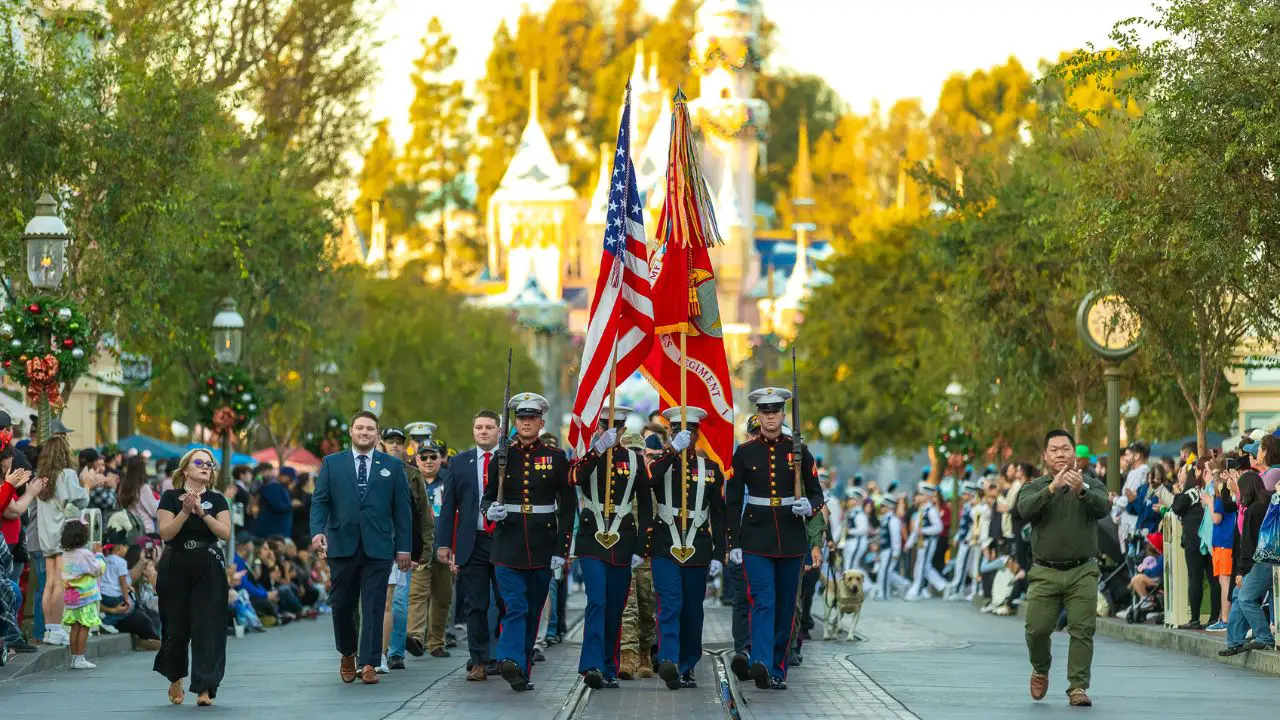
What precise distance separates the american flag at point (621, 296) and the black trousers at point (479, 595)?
111cm

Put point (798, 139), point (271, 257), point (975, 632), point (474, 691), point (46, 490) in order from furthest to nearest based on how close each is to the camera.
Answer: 1. point (798, 139)
2. point (271, 257)
3. point (975, 632)
4. point (46, 490)
5. point (474, 691)

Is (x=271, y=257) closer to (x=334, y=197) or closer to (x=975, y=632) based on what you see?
(x=334, y=197)

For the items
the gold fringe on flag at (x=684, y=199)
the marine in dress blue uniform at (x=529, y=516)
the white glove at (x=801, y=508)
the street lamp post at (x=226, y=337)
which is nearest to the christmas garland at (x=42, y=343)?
the gold fringe on flag at (x=684, y=199)

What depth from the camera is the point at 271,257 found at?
136 ft

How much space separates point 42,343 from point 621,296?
24.0ft

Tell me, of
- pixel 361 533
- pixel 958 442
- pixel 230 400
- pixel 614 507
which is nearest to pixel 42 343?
pixel 361 533

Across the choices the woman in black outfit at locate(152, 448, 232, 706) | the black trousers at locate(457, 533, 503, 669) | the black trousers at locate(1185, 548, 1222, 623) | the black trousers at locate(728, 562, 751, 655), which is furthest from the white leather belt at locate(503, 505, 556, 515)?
the black trousers at locate(1185, 548, 1222, 623)

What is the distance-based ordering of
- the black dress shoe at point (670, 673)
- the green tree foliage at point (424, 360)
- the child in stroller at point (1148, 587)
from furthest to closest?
the green tree foliage at point (424, 360) < the child in stroller at point (1148, 587) < the black dress shoe at point (670, 673)

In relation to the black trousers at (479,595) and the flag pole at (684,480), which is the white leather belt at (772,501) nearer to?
the flag pole at (684,480)

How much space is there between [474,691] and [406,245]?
10240cm

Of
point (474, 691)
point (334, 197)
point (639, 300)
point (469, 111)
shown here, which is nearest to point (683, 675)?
point (474, 691)

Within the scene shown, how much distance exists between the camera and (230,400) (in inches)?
1371

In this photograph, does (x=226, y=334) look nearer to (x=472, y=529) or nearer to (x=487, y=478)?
(x=472, y=529)

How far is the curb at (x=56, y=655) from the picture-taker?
18819mm
